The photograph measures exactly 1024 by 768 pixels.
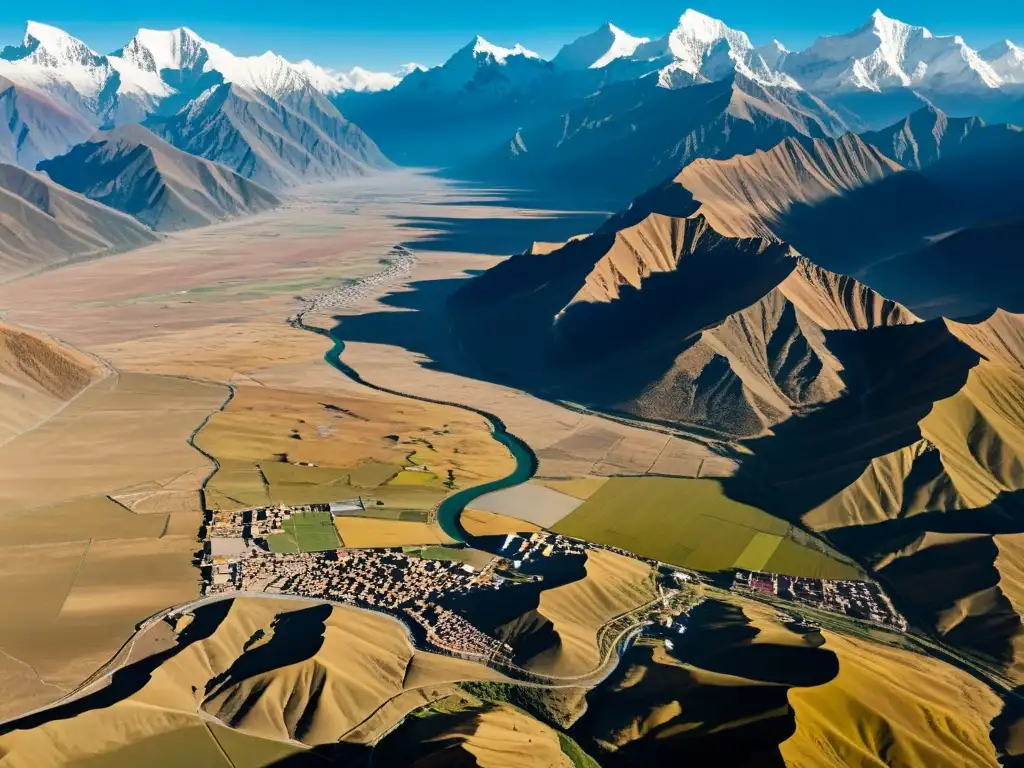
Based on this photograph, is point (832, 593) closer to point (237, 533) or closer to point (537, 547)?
point (537, 547)

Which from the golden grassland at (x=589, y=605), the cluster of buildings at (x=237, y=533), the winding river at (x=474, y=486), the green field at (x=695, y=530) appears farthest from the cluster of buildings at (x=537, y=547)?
the cluster of buildings at (x=237, y=533)

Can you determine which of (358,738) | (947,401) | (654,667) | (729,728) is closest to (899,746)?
(729,728)

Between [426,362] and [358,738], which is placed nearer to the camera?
[358,738]

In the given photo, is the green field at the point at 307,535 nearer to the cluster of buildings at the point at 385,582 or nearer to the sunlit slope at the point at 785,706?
the cluster of buildings at the point at 385,582

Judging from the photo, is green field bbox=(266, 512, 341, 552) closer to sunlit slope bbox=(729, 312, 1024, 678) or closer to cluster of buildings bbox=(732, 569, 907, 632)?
cluster of buildings bbox=(732, 569, 907, 632)

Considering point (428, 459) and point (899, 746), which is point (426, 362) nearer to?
point (428, 459)

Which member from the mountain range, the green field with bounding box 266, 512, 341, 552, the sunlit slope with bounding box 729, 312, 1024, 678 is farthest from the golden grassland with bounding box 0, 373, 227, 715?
the sunlit slope with bounding box 729, 312, 1024, 678
